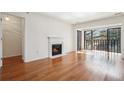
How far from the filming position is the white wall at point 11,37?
538cm

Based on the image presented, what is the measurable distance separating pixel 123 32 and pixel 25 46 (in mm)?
4493

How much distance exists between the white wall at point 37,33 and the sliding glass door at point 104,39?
3128 mm

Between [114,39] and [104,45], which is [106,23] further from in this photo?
[104,45]

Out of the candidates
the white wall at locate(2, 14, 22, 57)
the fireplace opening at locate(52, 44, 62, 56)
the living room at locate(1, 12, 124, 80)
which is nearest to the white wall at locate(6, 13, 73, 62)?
the living room at locate(1, 12, 124, 80)

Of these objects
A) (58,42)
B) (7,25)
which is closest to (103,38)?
(58,42)

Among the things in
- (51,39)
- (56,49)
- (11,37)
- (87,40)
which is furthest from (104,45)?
(11,37)

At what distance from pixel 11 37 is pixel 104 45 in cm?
582

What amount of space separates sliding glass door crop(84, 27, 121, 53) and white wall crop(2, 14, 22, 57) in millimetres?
5259

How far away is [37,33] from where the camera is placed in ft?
15.8

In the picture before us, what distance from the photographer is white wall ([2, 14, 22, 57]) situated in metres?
5.38

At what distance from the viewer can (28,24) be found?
4.39 meters

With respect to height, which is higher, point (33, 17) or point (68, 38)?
point (33, 17)
